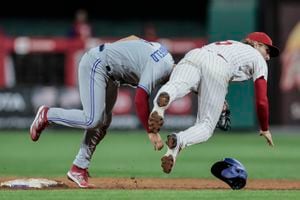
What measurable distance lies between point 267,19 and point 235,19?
4.71ft

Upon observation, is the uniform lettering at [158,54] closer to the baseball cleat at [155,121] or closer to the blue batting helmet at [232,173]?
the baseball cleat at [155,121]

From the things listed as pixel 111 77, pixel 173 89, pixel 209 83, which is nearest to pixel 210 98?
pixel 209 83

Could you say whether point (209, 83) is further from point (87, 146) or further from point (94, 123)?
point (87, 146)

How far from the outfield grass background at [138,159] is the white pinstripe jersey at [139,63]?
3.29ft

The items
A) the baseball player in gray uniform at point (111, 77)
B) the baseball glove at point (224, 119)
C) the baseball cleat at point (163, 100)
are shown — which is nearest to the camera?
the baseball cleat at point (163, 100)

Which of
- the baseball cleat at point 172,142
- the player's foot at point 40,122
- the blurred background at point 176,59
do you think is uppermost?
the baseball cleat at point 172,142

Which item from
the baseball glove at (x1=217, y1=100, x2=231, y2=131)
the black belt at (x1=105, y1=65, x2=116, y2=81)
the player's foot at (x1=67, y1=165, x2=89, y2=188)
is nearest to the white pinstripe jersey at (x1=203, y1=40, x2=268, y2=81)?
the baseball glove at (x1=217, y1=100, x2=231, y2=131)

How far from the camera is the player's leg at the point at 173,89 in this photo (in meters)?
8.00

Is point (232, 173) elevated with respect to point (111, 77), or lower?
lower

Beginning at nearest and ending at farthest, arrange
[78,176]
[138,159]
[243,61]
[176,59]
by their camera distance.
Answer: [243,61]
[78,176]
[138,159]
[176,59]

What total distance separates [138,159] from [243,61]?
5185mm

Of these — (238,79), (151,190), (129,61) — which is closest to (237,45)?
(238,79)

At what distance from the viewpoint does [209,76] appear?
8367 mm

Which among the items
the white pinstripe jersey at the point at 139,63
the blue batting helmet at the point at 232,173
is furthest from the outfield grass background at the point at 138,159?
the white pinstripe jersey at the point at 139,63
